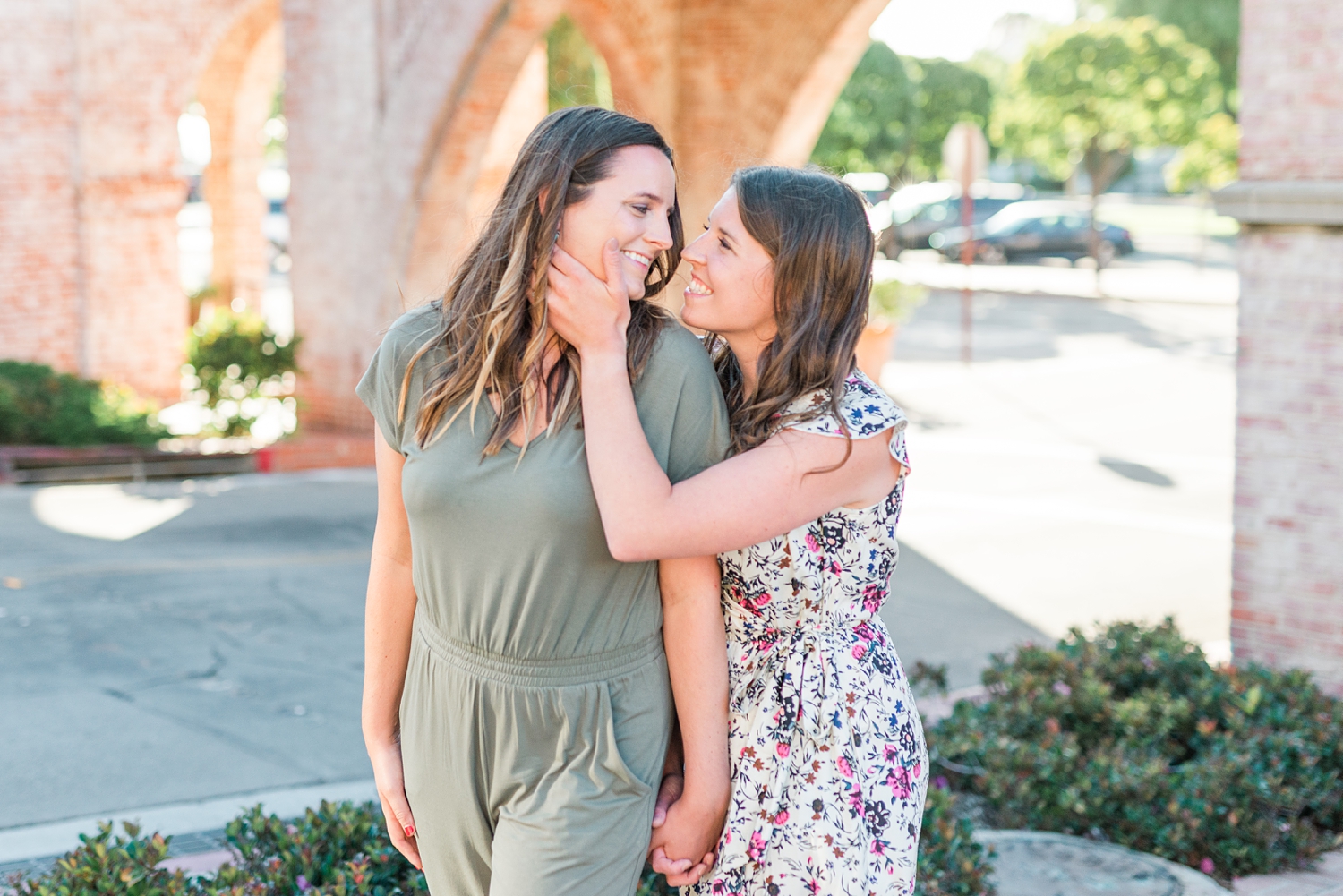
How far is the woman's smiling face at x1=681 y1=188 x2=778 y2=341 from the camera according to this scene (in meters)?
2.40

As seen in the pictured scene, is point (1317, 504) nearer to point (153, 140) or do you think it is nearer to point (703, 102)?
point (703, 102)

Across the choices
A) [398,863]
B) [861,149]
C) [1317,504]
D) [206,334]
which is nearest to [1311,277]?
[1317,504]

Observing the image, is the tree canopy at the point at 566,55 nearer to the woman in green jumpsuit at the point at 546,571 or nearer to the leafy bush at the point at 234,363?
the leafy bush at the point at 234,363

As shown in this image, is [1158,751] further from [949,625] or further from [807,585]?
[807,585]

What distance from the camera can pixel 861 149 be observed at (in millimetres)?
36219

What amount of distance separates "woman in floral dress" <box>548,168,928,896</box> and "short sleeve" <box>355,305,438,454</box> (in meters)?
0.47

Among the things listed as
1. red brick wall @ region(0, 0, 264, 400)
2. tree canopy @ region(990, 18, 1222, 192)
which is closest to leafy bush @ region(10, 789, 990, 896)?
red brick wall @ region(0, 0, 264, 400)

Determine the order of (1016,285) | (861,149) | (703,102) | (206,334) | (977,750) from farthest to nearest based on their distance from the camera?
(861,149) → (1016,285) → (703,102) → (206,334) → (977,750)

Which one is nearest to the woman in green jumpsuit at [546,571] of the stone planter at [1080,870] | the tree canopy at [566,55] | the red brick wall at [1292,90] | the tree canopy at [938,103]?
the stone planter at [1080,870]

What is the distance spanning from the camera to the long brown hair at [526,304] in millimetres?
2240

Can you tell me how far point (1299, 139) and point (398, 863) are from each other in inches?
185

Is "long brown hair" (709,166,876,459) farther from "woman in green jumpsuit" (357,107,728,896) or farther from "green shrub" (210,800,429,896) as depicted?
"green shrub" (210,800,429,896)

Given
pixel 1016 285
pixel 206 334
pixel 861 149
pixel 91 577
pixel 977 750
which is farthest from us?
pixel 861 149

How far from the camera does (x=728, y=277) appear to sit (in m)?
2.40
